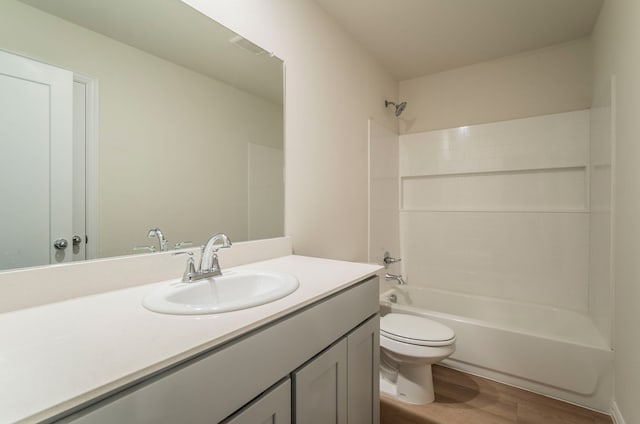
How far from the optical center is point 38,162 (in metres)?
0.82

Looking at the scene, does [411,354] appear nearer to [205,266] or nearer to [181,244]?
[205,266]

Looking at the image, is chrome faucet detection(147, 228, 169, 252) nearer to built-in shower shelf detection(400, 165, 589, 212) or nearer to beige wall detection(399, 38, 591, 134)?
built-in shower shelf detection(400, 165, 589, 212)

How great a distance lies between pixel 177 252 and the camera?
109cm

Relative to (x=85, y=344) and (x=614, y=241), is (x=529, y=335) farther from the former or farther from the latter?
(x=85, y=344)

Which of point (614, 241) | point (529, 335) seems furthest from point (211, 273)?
point (614, 241)

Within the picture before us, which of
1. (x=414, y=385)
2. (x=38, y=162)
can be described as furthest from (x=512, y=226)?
(x=38, y=162)

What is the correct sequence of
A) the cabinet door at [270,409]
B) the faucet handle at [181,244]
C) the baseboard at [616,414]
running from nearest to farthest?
the cabinet door at [270,409] < the faucet handle at [181,244] < the baseboard at [616,414]

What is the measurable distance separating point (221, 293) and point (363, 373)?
66 centimetres

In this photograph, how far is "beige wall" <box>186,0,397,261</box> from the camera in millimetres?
1544

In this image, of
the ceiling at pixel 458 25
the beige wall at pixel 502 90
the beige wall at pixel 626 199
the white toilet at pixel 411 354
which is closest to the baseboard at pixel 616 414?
the beige wall at pixel 626 199

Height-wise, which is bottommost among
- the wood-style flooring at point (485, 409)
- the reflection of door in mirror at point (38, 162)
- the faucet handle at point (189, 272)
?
the wood-style flooring at point (485, 409)

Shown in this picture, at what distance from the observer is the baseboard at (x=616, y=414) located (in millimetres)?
1468

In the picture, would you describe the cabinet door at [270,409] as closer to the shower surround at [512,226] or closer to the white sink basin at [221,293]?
the white sink basin at [221,293]

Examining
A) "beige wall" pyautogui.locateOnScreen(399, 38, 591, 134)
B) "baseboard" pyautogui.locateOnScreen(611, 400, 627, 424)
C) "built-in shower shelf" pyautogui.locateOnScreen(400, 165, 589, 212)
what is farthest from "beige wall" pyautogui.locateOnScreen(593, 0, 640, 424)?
"built-in shower shelf" pyautogui.locateOnScreen(400, 165, 589, 212)
